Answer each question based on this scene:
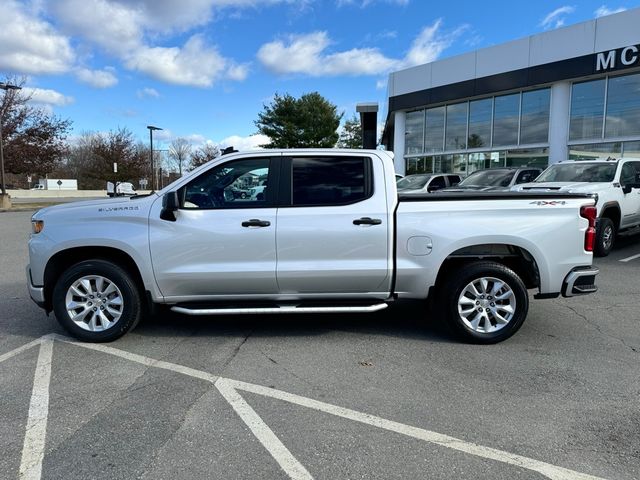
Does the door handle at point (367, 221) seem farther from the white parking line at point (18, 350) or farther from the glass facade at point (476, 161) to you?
the glass facade at point (476, 161)

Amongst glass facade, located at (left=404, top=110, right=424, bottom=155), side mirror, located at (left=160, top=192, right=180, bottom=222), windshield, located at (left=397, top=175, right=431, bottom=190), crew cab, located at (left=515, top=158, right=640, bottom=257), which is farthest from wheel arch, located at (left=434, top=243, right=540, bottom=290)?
glass facade, located at (left=404, top=110, right=424, bottom=155)

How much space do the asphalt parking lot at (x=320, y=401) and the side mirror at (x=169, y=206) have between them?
127 centimetres

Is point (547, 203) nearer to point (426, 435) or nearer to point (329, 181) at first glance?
point (329, 181)

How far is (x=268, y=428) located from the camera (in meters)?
3.22

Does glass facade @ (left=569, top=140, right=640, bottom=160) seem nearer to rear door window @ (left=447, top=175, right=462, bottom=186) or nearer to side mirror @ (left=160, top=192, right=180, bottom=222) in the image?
rear door window @ (left=447, top=175, right=462, bottom=186)

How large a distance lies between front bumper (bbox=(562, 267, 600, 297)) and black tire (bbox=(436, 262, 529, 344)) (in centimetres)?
45

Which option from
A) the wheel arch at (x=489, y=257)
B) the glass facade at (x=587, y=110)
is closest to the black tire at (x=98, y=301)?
the wheel arch at (x=489, y=257)

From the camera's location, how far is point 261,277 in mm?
4723

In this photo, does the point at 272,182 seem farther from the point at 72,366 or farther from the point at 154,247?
the point at 72,366

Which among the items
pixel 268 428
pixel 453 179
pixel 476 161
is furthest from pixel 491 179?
pixel 268 428

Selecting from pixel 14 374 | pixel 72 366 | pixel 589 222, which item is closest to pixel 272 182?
pixel 72 366

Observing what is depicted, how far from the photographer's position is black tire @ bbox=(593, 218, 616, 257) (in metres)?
9.38

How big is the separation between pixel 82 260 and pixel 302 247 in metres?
2.26

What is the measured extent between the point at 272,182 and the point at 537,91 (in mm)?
17542
